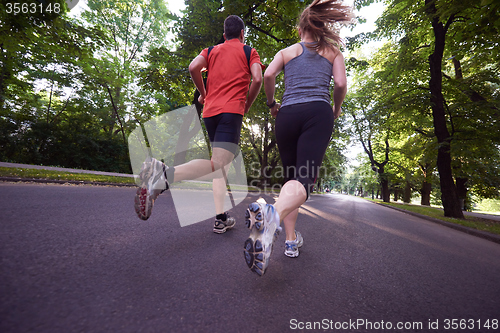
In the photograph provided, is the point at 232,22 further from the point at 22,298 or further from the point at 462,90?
the point at 462,90

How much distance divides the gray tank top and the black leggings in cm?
8

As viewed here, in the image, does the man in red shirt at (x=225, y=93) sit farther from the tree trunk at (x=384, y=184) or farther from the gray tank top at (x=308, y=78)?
the tree trunk at (x=384, y=184)

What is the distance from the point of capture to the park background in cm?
702

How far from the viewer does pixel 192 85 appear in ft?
33.8

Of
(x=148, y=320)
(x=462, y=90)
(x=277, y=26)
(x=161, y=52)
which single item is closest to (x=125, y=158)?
(x=161, y=52)

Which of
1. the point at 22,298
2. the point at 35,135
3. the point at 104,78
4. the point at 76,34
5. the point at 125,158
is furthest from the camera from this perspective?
the point at 125,158

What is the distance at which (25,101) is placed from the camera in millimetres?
12938

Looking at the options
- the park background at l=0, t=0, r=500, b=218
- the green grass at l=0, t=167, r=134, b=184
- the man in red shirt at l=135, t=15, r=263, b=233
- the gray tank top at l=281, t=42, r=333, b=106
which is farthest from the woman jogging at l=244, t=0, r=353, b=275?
the green grass at l=0, t=167, r=134, b=184

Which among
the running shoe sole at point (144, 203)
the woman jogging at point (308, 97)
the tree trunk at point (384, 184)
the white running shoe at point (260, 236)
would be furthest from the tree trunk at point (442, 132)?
the tree trunk at point (384, 184)

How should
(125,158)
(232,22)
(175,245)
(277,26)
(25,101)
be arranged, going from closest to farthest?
(175,245) < (232,22) < (277,26) < (25,101) < (125,158)

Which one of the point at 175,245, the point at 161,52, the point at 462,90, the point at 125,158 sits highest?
the point at 161,52

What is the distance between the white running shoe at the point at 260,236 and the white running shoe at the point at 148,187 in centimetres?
95

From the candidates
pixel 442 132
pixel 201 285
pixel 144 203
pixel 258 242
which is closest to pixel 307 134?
pixel 258 242

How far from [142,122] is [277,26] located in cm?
1527
